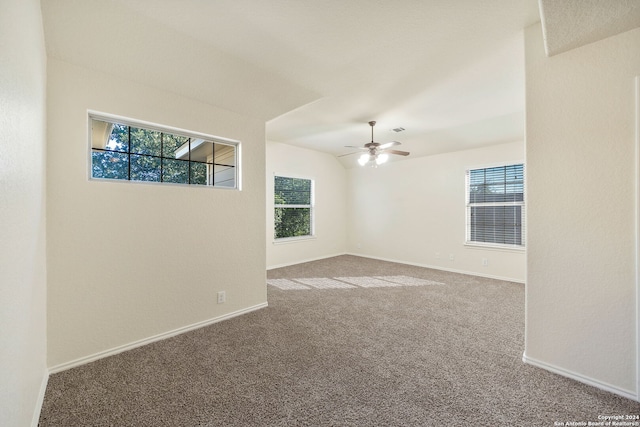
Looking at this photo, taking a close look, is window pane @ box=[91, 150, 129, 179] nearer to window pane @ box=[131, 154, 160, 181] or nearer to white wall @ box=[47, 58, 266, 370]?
window pane @ box=[131, 154, 160, 181]

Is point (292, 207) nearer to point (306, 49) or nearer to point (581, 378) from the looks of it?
point (306, 49)

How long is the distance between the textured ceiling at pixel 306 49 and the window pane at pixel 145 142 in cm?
45

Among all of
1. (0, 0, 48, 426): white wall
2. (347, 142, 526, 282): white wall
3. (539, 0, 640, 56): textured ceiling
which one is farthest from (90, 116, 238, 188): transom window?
(347, 142, 526, 282): white wall

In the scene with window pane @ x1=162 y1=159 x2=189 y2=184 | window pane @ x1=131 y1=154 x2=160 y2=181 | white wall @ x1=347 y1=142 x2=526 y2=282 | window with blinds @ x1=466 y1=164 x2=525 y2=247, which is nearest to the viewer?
window pane @ x1=131 y1=154 x2=160 y2=181

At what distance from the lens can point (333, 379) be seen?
6.15ft

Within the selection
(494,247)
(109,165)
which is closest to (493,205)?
(494,247)

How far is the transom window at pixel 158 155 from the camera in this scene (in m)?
2.31

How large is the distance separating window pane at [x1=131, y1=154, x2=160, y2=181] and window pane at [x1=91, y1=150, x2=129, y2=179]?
0.05 metres

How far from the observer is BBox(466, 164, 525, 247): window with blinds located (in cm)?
457

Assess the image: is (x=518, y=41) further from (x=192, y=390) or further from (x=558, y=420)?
(x=192, y=390)

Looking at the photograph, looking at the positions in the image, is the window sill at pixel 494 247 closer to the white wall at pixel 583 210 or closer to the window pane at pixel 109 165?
the white wall at pixel 583 210

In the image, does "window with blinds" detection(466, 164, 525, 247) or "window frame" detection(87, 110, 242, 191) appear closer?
"window frame" detection(87, 110, 242, 191)

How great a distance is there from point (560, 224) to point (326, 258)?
5079mm

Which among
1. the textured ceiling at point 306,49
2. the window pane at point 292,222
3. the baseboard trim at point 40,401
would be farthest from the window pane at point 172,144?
the window pane at point 292,222
